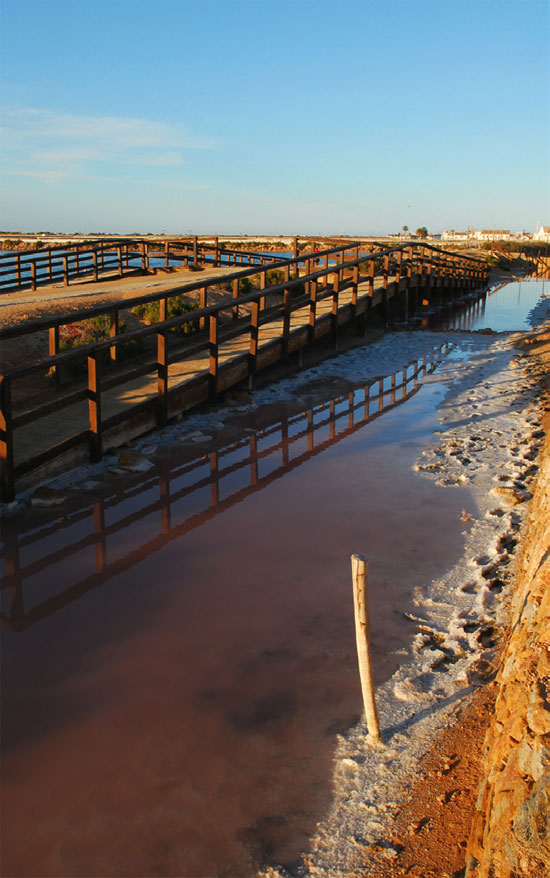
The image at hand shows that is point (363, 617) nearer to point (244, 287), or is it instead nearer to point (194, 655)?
point (194, 655)

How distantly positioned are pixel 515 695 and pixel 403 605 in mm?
1736

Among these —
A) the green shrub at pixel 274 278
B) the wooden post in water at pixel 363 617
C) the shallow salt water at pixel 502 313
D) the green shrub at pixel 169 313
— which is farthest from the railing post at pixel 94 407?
the green shrub at pixel 274 278

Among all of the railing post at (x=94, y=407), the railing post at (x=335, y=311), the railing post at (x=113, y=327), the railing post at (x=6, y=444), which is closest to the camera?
the railing post at (x=6, y=444)

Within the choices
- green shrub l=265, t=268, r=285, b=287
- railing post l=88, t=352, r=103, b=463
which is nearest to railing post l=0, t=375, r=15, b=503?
railing post l=88, t=352, r=103, b=463

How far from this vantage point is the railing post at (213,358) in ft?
32.0

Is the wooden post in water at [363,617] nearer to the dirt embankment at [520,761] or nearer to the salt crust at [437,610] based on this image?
the salt crust at [437,610]

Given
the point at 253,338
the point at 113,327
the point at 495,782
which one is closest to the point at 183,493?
the point at 113,327

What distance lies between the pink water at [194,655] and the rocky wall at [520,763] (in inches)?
30.5

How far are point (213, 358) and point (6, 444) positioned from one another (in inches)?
159

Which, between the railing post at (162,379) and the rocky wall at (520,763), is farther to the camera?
the railing post at (162,379)

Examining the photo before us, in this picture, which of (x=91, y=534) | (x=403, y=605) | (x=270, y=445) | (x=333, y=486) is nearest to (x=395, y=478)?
(x=333, y=486)

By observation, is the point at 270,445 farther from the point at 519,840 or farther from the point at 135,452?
the point at 519,840

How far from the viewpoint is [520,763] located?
264cm

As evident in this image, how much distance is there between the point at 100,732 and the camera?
12.0 ft
